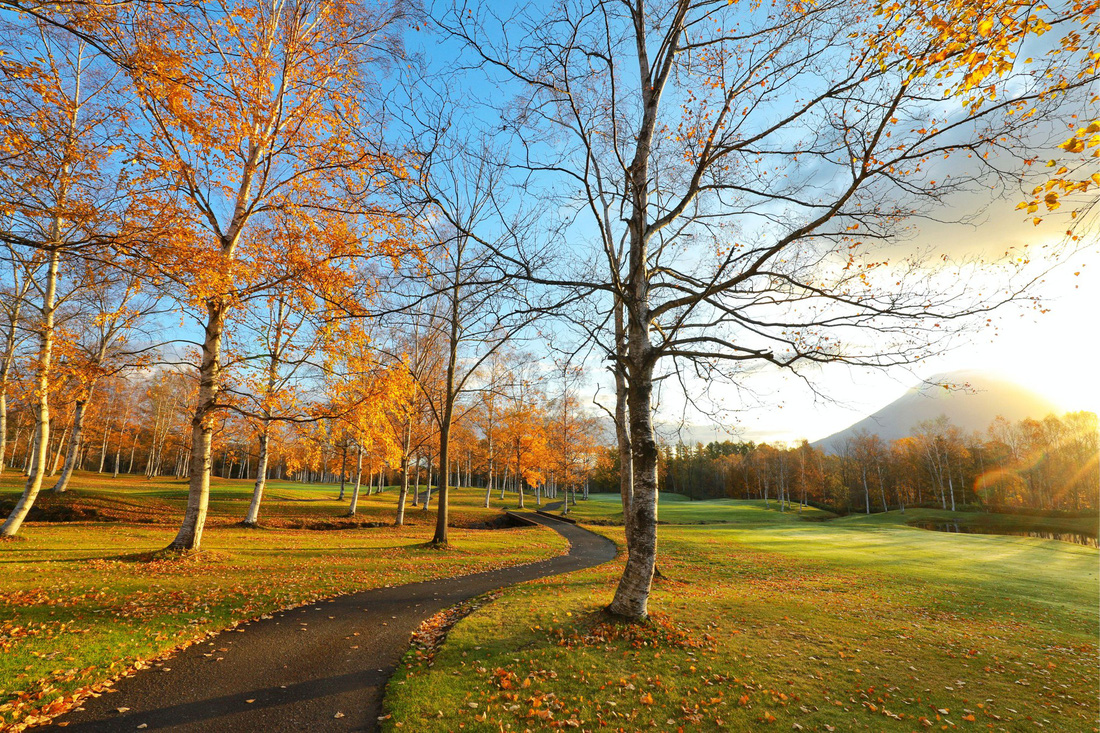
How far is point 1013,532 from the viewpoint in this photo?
42.7 m

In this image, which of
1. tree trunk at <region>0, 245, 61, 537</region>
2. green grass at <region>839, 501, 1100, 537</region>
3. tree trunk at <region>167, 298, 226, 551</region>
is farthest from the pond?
tree trunk at <region>0, 245, 61, 537</region>

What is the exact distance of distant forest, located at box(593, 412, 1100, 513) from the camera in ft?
187

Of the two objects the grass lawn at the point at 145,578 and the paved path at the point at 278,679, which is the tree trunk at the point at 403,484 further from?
the paved path at the point at 278,679

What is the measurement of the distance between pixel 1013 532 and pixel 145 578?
64.7 metres

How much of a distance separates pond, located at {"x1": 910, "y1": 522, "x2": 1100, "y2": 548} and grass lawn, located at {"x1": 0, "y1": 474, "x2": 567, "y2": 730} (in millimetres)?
47573

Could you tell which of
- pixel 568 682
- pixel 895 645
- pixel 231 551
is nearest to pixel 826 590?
pixel 895 645

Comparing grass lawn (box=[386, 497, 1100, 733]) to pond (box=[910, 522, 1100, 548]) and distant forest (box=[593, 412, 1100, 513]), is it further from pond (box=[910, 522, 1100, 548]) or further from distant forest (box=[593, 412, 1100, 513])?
distant forest (box=[593, 412, 1100, 513])

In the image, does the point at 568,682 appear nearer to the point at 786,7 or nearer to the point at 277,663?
the point at 277,663

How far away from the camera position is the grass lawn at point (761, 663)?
5055 millimetres

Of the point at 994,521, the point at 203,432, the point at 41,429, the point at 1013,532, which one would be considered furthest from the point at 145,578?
the point at 994,521

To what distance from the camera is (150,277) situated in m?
6.98

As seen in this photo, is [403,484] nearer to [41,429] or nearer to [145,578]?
[41,429]

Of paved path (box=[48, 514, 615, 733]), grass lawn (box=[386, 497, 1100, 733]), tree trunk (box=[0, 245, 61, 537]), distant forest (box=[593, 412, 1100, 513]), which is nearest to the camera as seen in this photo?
paved path (box=[48, 514, 615, 733])

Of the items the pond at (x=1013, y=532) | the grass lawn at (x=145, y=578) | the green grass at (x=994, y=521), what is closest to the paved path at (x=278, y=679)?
the grass lawn at (x=145, y=578)
